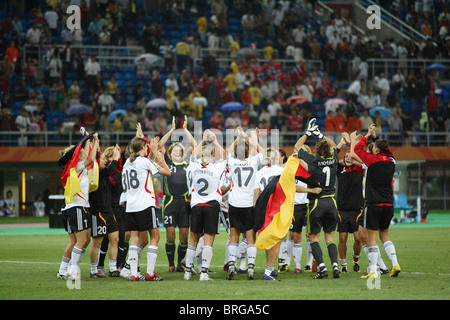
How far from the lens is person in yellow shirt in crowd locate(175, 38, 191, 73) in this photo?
3681 centimetres

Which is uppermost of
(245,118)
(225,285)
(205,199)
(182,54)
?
(182,54)

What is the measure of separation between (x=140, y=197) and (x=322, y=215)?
10.4ft

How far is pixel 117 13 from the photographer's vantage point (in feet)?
124

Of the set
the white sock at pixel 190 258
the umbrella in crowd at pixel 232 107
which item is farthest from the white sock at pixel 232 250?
the umbrella in crowd at pixel 232 107

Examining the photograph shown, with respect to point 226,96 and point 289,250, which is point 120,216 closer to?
point 289,250

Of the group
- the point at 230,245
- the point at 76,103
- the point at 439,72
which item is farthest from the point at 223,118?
the point at 230,245

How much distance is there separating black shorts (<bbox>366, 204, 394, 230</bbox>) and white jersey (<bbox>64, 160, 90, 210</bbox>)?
482 cm

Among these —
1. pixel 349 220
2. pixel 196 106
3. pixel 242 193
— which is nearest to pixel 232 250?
pixel 242 193

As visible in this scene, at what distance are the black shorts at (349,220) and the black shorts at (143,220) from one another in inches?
144

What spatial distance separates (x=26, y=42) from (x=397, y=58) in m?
19.3

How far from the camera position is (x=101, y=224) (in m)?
13.1

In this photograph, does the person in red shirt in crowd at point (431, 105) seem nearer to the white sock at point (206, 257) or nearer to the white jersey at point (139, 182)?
the white sock at point (206, 257)

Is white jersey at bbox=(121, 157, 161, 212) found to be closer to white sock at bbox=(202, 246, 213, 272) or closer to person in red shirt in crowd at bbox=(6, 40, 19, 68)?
white sock at bbox=(202, 246, 213, 272)
